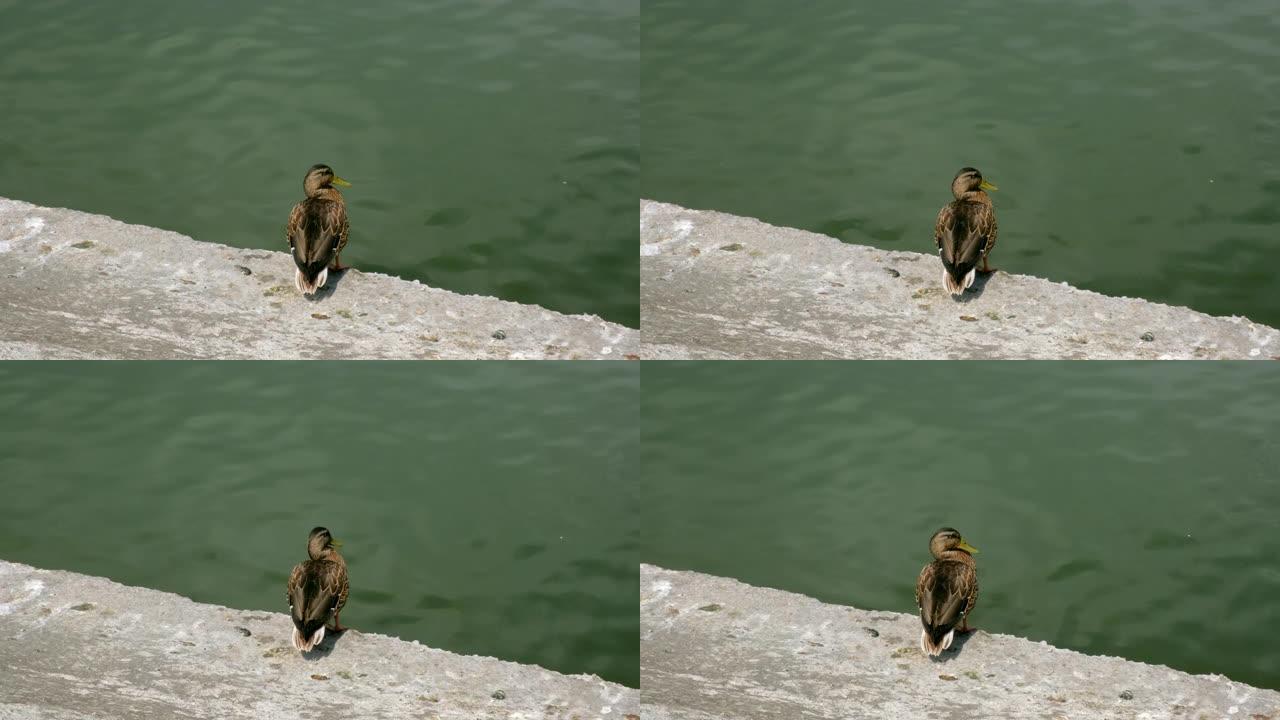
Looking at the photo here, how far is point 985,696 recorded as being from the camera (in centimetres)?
788

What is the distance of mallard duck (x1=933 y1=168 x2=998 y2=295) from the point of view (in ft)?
29.1

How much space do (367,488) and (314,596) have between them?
95 centimetres

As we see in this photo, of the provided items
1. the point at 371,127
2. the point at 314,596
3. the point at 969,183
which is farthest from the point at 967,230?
the point at 314,596

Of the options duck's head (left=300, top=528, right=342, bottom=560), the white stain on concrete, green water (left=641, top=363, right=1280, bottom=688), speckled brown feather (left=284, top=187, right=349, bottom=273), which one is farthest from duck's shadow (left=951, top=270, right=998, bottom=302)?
the white stain on concrete

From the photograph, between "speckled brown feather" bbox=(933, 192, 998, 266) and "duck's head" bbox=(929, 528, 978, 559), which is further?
"speckled brown feather" bbox=(933, 192, 998, 266)

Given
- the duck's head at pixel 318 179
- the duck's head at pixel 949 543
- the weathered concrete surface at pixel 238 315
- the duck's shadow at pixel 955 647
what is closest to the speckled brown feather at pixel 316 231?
the duck's head at pixel 318 179

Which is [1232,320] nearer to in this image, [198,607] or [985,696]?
[985,696]

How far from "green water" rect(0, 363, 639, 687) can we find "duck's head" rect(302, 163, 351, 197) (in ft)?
3.68

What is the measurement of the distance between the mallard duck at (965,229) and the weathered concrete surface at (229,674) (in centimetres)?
321

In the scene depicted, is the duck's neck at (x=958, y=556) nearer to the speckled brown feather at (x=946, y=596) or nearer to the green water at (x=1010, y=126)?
the speckled brown feather at (x=946, y=596)

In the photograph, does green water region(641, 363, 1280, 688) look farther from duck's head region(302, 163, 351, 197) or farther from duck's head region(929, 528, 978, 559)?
duck's head region(302, 163, 351, 197)

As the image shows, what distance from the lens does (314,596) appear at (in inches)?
322

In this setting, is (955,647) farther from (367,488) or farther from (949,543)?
(367,488)

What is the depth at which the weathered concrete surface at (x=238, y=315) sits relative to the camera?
8.98 meters
